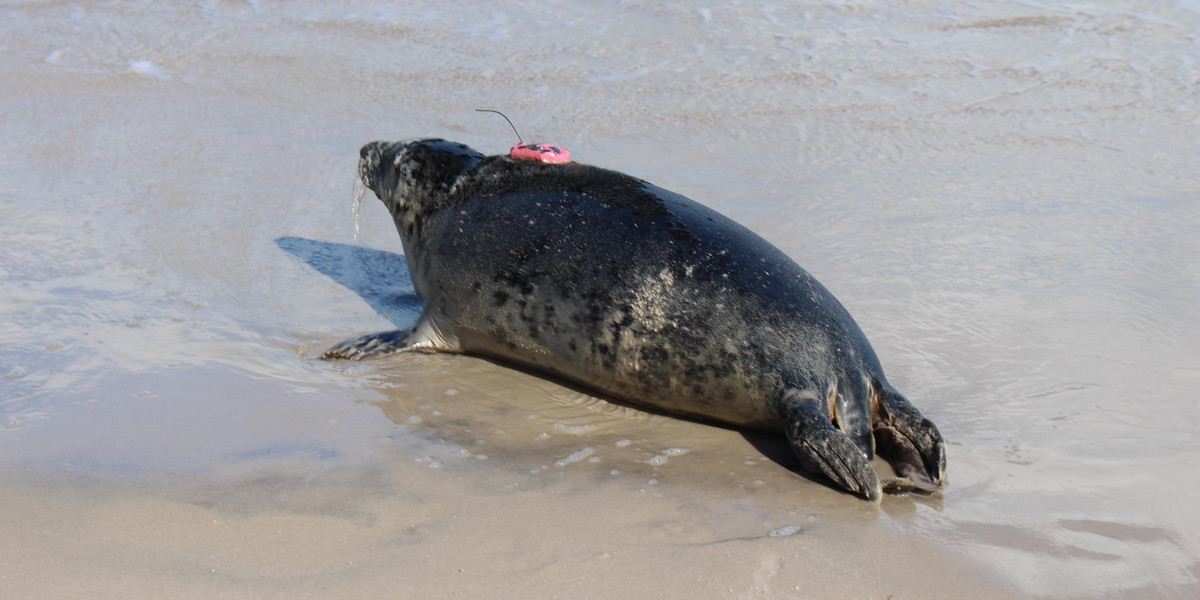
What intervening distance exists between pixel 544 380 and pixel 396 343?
64 centimetres

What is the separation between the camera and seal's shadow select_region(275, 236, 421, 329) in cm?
496

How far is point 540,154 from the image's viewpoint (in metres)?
4.54

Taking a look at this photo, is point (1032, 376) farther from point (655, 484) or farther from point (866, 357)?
point (655, 484)

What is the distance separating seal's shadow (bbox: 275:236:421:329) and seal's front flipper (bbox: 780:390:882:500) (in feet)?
6.43

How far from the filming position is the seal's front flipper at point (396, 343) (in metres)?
4.16

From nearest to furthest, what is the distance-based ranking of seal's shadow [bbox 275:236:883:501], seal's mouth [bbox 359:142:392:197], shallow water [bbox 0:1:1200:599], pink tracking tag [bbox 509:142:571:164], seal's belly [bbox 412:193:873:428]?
shallow water [bbox 0:1:1200:599], seal's belly [bbox 412:193:873:428], pink tracking tag [bbox 509:142:571:164], seal's shadow [bbox 275:236:883:501], seal's mouth [bbox 359:142:392:197]

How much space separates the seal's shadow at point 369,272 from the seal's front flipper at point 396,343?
0.34 m

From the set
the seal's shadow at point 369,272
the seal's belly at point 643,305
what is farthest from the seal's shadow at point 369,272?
the seal's belly at point 643,305

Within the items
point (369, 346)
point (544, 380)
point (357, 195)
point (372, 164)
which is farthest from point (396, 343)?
point (357, 195)

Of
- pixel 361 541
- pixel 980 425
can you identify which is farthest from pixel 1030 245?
pixel 361 541

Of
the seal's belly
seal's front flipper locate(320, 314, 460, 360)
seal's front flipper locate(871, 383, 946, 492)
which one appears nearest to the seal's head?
the seal's belly

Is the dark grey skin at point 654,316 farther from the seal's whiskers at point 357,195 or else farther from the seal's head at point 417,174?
the seal's whiskers at point 357,195

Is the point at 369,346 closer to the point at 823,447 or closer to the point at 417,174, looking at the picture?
the point at 417,174

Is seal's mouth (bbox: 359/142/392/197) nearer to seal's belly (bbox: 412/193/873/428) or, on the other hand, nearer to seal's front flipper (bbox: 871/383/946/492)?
seal's belly (bbox: 412/193/873/428)
